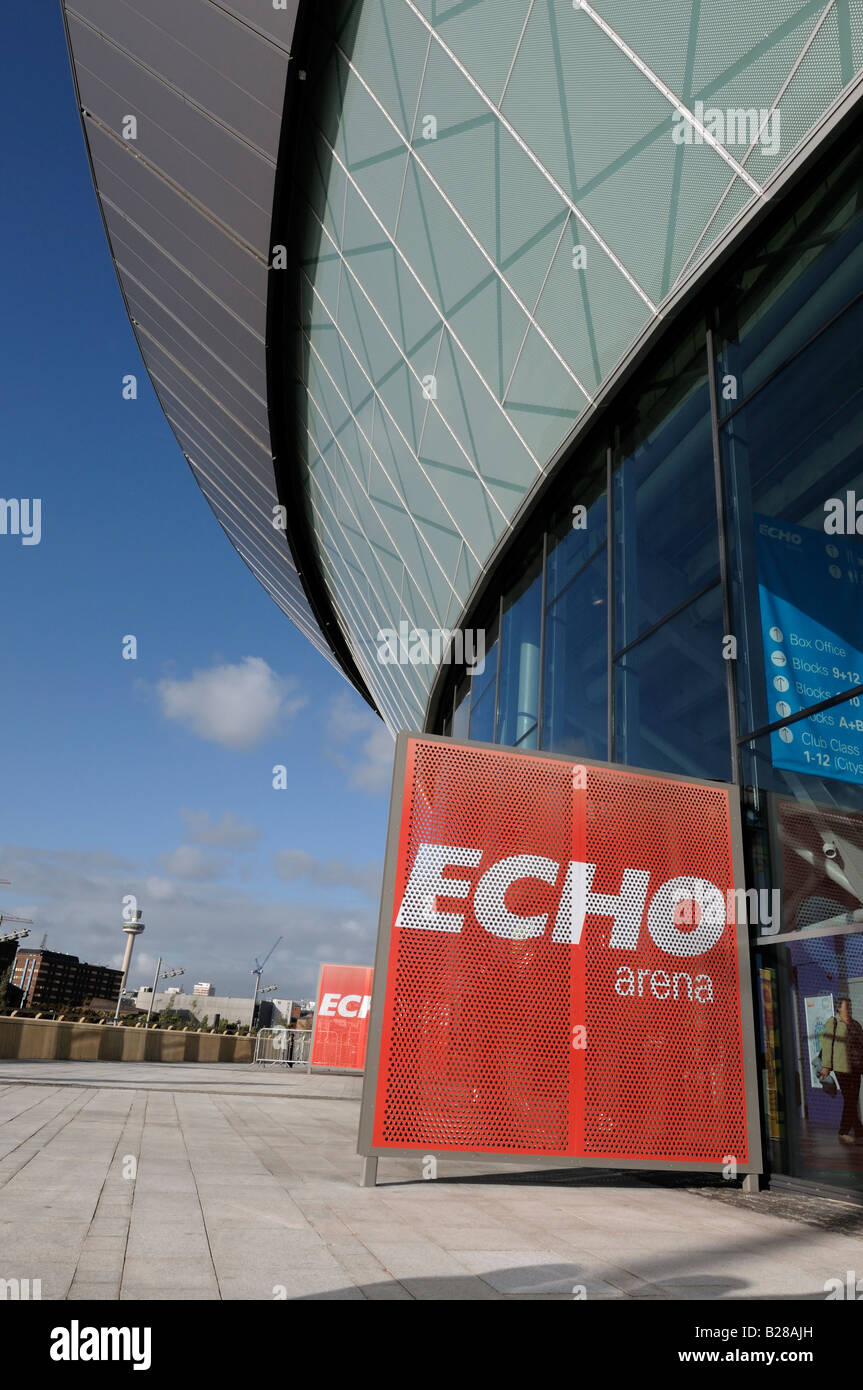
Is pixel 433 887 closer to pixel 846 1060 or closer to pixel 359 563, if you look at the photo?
pixel 846 1060

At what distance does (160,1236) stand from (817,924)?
5.47 m

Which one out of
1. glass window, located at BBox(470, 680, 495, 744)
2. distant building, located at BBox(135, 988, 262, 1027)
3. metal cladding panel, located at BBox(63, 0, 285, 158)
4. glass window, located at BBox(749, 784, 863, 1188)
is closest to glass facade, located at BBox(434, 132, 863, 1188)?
glass window, located at BBox(749, 784, 863, 1188)

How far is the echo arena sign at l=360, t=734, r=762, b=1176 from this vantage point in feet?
21.6

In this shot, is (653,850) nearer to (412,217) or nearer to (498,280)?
(498,280)

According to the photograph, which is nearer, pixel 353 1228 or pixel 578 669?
pixel 353 1228

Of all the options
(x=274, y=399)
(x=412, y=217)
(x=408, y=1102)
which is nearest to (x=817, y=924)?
Answer: (x=408, y=1102)

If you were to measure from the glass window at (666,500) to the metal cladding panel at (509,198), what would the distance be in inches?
28.2

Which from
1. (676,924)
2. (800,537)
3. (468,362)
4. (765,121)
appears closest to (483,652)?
(468,362)

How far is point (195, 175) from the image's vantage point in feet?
49.4

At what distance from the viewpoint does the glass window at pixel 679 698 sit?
28.6 ft

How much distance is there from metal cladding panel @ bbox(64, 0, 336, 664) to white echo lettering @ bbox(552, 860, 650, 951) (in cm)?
1198

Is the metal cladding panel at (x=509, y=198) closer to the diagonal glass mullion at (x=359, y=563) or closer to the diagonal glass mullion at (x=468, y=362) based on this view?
the diagonal glass mullion at (x=468, y=362)

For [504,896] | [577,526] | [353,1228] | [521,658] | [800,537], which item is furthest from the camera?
[521,658]

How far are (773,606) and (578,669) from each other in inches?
145
